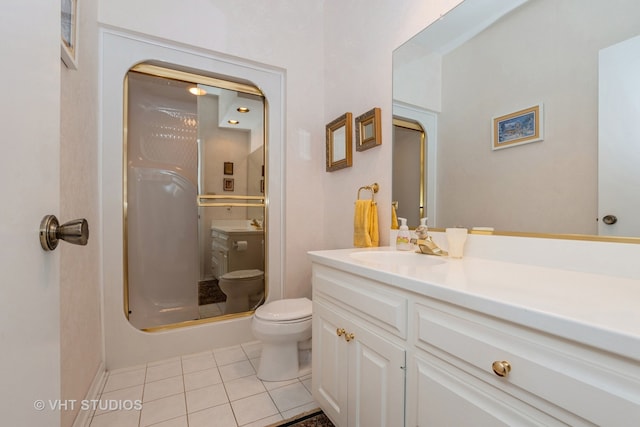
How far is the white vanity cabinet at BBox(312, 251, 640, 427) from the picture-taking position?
462 mm

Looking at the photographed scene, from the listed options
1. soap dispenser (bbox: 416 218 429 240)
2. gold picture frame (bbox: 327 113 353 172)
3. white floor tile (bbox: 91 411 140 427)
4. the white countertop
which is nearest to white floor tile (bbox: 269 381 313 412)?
white floor tile (bbox: 91 411 140 427)

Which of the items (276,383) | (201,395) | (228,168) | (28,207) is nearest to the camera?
(28,207)

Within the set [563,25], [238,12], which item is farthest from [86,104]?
[563,25]

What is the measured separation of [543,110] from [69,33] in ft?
6.31

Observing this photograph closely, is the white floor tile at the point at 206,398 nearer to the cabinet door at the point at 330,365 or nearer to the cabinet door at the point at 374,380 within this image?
the cabinet door at the point at 330,365

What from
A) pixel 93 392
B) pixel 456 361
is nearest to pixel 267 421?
pixel 93 392

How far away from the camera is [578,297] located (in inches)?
24.7

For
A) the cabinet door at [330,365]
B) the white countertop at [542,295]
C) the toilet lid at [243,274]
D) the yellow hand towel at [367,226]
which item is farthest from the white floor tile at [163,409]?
the yellow hand towel at [367,226]

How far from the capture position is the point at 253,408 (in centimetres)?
140

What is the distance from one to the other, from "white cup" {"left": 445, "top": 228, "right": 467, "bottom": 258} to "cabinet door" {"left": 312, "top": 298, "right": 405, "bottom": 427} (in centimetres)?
55

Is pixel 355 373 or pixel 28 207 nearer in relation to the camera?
pixel 28 207

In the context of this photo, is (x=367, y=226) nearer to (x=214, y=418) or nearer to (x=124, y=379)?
(x=214, y=418)

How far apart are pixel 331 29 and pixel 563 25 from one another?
1652mm

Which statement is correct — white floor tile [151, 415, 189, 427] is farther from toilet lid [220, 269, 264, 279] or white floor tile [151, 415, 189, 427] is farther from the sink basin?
the sink basin
